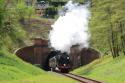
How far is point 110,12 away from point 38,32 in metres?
36.3

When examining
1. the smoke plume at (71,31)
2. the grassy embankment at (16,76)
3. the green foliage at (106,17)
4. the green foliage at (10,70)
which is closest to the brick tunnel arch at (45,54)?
the smoke plume at (71,31)

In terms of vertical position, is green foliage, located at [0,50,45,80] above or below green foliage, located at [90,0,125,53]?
below

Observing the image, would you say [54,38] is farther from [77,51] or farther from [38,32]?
[38,32]

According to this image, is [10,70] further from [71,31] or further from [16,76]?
[71,31]

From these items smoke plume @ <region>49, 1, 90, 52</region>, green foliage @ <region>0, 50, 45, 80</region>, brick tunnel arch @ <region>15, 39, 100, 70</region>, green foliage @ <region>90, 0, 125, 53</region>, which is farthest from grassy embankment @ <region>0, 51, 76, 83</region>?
brick tunnel arch @ <region>15, 39, 100, 70</region>

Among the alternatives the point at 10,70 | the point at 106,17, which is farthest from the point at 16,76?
the point at 106,17

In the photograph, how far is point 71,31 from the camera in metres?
73.1

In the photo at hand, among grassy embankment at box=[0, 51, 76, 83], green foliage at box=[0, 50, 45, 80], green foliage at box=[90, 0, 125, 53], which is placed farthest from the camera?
green foliage at box=[90, 0, 125, 53]

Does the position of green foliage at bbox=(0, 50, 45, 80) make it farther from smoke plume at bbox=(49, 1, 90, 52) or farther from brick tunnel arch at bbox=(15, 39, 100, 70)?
brick tunnel arch at bbox=(15, 39, 100, 70)

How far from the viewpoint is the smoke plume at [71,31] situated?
238 ft

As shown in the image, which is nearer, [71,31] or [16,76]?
[16,76]

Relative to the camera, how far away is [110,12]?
193 ft

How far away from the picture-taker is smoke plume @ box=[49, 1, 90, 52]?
72.6 metres

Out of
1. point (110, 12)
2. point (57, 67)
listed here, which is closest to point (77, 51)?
point (57, 67)
